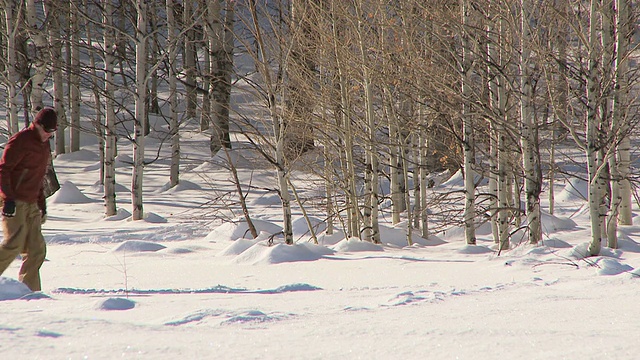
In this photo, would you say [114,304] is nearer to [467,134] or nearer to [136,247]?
[136,247]

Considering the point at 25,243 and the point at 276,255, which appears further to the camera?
the point at 276,255

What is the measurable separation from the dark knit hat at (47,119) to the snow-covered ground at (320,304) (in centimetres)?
123

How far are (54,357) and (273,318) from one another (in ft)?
3.74

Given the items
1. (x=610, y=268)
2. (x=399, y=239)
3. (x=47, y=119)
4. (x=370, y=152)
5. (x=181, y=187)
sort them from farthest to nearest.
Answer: (x=181, y=187) < (x=399, y=239) < (x=370, y=152) < (x=610, y=268) < (x=47, y=119)

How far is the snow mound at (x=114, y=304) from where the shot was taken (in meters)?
3.61

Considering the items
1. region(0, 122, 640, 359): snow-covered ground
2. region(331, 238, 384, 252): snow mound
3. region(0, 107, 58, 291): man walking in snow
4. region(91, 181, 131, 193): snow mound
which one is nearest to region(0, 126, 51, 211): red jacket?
region(0, 107, 58, 291): man walking in snow

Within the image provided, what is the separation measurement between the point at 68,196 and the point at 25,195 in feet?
39.0

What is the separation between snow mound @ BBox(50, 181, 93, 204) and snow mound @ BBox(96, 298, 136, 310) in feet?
43.2

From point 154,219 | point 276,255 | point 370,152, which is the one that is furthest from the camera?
point 154,219

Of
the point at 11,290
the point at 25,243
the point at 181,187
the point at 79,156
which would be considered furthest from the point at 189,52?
the point at 11,290

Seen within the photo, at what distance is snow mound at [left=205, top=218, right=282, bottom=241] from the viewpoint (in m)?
10.1

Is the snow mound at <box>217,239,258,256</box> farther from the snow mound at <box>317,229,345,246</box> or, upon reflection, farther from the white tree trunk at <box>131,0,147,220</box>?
the white tree trunk at <box>131,0,147,220</box>

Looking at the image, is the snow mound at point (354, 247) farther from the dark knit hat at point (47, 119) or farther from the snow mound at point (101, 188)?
the snow mound at point (101, 188)

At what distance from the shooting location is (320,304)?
12.5 feet
